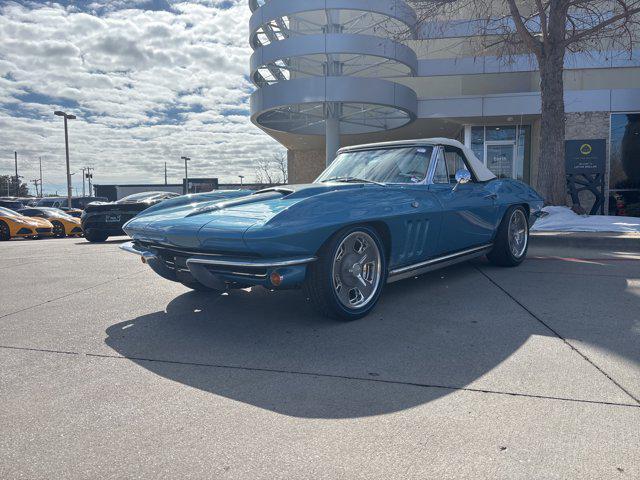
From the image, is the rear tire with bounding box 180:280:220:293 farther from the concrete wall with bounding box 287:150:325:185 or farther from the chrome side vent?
the concrete wall with bounding box 287:150:325:185

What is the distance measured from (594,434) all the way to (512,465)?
0.45m

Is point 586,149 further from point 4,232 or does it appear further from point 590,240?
point 4,232

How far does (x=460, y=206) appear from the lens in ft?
15.0

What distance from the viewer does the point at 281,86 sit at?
1714 centimetres

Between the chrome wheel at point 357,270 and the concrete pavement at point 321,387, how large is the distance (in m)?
0.20

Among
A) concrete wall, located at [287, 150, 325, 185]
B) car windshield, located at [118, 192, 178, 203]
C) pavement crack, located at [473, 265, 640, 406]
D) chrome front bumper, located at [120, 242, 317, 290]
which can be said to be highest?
concrete wall, located at [287, 150, 325, 185]

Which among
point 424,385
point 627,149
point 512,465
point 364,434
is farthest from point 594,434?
point 627,149

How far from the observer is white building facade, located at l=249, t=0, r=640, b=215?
16.7m

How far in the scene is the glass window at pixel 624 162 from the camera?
16.7 m

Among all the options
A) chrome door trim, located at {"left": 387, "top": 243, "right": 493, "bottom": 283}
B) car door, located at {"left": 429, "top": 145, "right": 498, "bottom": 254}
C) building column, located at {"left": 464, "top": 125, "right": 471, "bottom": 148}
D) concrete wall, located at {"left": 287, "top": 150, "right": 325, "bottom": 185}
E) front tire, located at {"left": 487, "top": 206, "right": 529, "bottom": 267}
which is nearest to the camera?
chrome door trim, located at {"left": 387, "top": 243, "right": 493, "bottom": 283}

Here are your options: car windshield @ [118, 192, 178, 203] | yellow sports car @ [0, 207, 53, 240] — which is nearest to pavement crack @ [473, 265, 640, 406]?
car windshield @ [118, 192, 178, 203]

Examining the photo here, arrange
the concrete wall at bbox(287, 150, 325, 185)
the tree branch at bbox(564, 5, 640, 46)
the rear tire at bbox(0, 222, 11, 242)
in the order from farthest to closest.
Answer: the concrete wall at bbox(287, 150, 325, 185) < the rear tire at bbox(0, 222, 11, 242) < the tree branch at bbox(564, 5, 640, 46)

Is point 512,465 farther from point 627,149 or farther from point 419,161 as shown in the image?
point 627,149

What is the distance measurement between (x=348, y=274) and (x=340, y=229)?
1.25 ft
